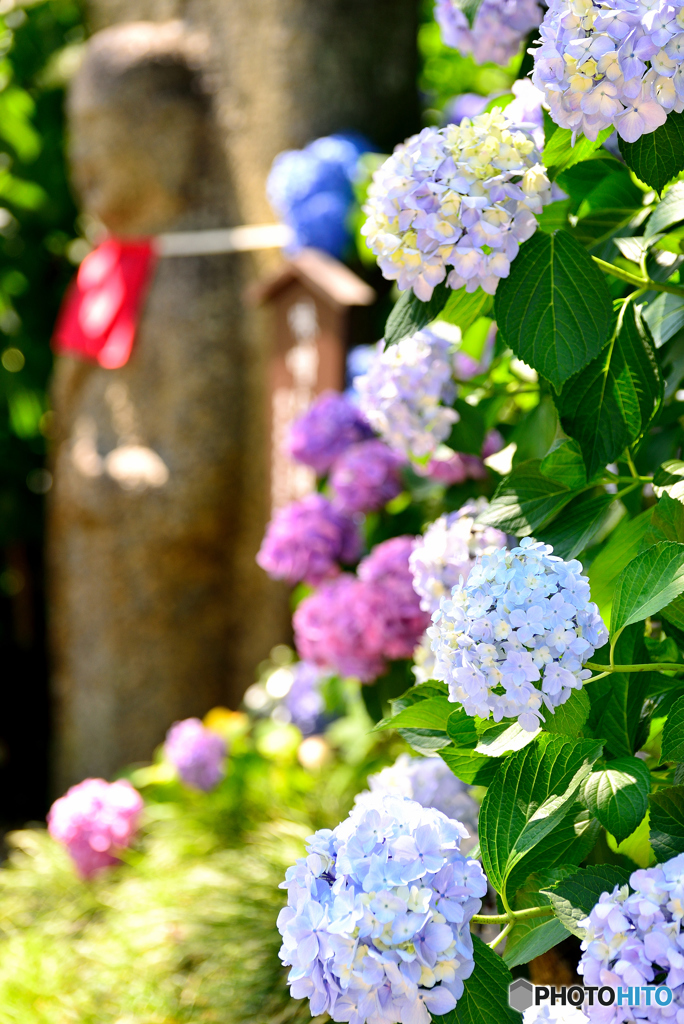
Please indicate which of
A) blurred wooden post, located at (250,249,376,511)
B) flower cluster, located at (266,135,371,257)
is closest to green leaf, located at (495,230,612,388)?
blurred wooden post, located at (250,249,376,511)

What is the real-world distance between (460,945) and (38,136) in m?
3.33

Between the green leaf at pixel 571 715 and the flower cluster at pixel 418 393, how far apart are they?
520 mm

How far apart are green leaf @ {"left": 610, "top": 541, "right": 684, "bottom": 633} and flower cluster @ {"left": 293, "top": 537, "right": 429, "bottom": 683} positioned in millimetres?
662

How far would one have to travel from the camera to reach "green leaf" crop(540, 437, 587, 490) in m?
0.77

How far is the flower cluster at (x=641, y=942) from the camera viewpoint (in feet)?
1.69

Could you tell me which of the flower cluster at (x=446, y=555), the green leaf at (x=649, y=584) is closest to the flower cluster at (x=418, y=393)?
the flower cluster at (x=446, y=555)

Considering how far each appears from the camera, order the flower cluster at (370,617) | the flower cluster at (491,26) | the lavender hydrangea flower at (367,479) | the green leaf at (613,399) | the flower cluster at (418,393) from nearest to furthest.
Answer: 1. the green leaf at (613,399)
2. the flower cluster at (491,26)
3. the flower cluster at (418,393)
4. the flower cluster at (370,617)
5. the lavender hydrangea flower at (367,479)

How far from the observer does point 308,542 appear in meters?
1.47

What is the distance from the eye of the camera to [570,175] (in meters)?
0.87

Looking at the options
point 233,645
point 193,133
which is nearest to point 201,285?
point 193,133

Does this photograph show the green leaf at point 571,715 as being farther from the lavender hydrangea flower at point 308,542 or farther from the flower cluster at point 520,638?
the lavender hydrangea flower at point 308,542

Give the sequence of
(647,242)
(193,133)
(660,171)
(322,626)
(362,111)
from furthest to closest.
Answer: (193,133), (362,111), (322,626), (647,242), (660,171)

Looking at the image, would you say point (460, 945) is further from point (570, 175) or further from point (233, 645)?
point (233, 645)

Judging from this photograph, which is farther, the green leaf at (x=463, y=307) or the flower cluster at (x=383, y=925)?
the green leaf at (x=463, y=307)
